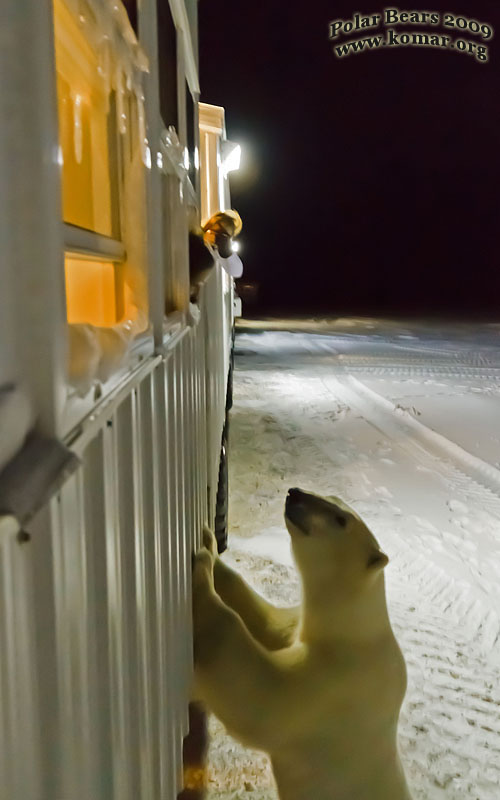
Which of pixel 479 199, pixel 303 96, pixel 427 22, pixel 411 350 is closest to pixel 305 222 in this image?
pixel 303 96

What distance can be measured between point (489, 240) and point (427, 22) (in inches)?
718

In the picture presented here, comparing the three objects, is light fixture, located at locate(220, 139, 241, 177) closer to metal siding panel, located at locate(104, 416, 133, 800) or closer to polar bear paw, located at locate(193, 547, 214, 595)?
polar bear paw, located at locate(193, 547, 214, 595)

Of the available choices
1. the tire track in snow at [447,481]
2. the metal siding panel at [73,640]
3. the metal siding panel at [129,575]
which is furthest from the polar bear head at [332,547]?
the tire track in snow at [447,481]

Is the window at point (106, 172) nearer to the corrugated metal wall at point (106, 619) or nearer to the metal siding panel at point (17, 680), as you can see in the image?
the corrugated metal wall at point (106, 619)

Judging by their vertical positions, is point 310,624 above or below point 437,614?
above

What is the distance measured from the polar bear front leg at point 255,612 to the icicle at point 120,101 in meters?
1.45

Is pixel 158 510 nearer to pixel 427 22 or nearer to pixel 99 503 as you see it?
pixel 99 503

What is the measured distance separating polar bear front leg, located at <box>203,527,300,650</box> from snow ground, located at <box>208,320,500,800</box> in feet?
1.77

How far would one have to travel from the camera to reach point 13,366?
587 mm


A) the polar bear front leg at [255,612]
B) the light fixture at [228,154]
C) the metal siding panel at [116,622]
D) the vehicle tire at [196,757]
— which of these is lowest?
the vehicle tire at [196,757]

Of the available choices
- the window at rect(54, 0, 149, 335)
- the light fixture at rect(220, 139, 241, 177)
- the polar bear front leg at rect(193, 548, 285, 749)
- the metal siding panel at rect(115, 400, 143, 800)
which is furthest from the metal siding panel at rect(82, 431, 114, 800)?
the light fixture at rect(220, 139, 241, 177)

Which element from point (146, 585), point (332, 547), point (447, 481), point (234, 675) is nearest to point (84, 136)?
point (146, 585)

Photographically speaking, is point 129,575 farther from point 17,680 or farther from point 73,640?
point 17,680

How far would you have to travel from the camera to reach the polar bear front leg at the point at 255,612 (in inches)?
87.5
